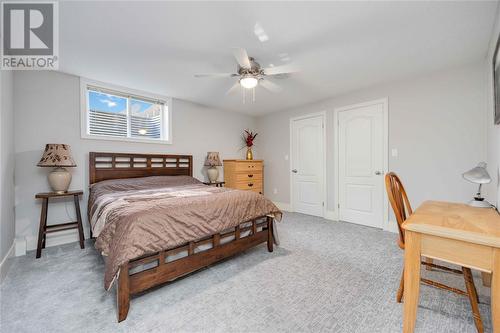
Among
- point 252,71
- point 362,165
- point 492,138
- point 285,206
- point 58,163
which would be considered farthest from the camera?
point 285,206

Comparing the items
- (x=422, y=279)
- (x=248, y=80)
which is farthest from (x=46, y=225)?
(x=422, y=279)

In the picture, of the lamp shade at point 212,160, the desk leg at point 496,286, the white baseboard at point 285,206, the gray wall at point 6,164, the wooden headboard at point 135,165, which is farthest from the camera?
the white baseboard at point 285,206

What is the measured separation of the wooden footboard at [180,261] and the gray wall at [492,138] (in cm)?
204

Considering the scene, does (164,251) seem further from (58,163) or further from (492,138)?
(492,138)

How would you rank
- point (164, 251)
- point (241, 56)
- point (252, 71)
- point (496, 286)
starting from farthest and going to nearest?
1. point (252, 71)
2. point (241, 56)
3. point (164, 251)
4. point (496, 286)

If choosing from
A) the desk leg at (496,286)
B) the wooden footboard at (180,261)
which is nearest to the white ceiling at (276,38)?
the desk leg at (496,286)

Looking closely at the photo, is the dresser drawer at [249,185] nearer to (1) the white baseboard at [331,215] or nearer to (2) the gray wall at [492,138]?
(1) the white baseboard at [331,215]

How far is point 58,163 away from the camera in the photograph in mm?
2443

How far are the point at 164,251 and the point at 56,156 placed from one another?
1.98 m

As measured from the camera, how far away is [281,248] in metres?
2.58

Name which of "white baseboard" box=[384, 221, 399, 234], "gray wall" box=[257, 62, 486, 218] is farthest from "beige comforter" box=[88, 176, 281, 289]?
"gray wall" box=[257, 62, 486, 218]

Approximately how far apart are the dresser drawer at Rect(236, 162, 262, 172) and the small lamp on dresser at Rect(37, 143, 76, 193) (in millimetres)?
2640

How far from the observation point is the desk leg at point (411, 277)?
3.81ft

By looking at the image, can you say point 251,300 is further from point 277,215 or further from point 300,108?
point 300,108
